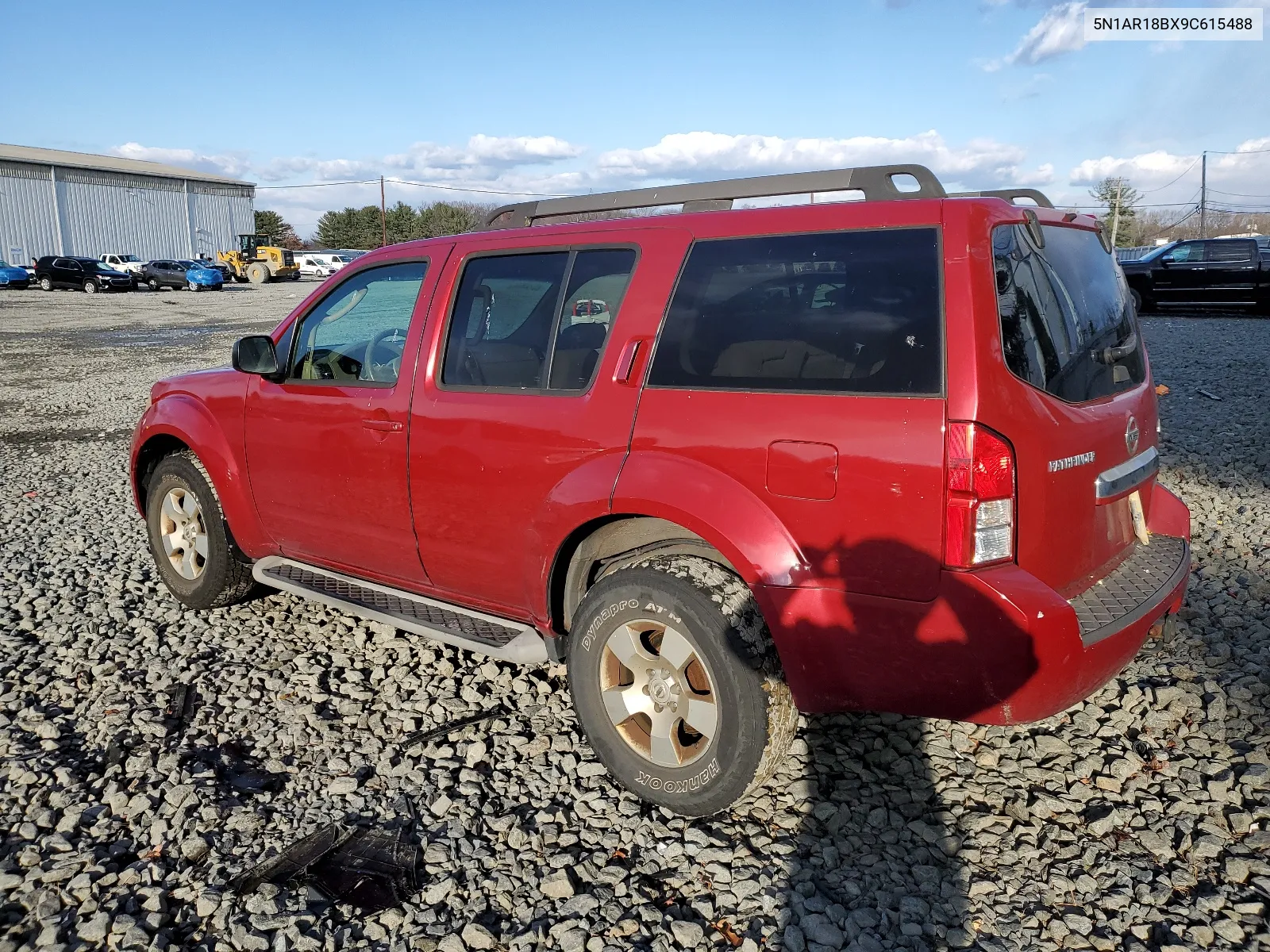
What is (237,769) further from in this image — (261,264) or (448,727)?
(261,264)

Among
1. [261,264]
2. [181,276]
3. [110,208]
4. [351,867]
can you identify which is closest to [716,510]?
[351,867]

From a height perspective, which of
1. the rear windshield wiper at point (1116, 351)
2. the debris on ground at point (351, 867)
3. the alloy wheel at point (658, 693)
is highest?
the rear windshield wiper at point (1116, 351)

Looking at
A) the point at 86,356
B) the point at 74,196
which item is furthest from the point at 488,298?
the point at 74,196

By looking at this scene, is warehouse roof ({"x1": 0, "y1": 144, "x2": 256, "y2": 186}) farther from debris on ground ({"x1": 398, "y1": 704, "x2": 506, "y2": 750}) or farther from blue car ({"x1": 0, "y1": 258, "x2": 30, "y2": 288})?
debris on ground ({"x1": 398, "y1": 704, "x2": 506, "y2": 750})

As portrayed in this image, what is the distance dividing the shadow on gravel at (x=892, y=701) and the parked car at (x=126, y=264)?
4992 cm

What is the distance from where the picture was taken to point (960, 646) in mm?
2617

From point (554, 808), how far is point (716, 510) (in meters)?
1.18

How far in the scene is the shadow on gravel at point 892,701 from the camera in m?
2.58

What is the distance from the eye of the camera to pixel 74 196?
59.8 metres

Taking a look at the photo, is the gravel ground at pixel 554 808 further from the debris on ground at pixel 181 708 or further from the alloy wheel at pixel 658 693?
the alloy wheel at pixel 658 693

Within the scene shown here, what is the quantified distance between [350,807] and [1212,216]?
117073 millimetres

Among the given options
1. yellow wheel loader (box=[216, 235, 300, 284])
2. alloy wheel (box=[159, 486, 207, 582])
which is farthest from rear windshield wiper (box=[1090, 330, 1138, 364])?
yellow wheel loader (box=[216, 235, 300, 284])

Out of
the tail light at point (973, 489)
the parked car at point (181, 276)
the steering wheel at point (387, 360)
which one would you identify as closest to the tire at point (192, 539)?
the steering wheel at point (387, 360)

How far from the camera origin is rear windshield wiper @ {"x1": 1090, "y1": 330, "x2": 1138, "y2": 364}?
10.3 feet
